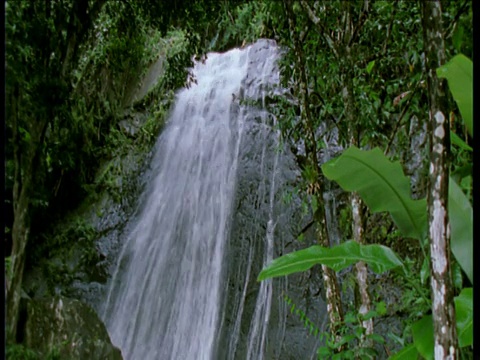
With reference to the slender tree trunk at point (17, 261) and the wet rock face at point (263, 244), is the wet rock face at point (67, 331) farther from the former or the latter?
the wet rock face at point (263, 244)

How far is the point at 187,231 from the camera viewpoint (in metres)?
1.92

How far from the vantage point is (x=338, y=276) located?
1.92m

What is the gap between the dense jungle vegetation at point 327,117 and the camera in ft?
4.40

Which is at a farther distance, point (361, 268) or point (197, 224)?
point (197, 224)

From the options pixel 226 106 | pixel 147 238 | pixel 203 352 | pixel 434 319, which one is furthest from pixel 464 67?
pixel 203 352

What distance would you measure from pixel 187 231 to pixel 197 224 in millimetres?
47

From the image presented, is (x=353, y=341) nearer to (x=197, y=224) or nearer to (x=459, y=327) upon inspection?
(x=459, y=327)

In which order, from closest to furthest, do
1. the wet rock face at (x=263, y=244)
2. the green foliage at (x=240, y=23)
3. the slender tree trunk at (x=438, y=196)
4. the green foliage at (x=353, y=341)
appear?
the slender tree trunk at (x=438, y=196) → the green foliage at (x=353, y=341) → the green foliage at (x=240, y=23) → the wet rock face at (x=263, y=244)

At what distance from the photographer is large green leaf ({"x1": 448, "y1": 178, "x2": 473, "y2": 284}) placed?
4.39 ft

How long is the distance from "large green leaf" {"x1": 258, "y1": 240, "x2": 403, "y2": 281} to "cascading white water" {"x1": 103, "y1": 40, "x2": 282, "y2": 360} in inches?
16.7

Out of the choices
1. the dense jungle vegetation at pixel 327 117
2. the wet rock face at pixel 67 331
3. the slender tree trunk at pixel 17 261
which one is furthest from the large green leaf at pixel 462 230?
the slender tree trunk at pixel 17 261

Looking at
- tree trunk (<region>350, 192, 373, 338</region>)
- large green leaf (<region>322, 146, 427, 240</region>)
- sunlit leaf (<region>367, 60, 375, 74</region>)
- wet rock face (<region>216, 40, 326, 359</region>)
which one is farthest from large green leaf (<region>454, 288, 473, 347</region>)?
sunlit leaf (<region>367, 60, 375, 74</region>)

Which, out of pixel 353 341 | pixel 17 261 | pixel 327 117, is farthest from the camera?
pixel 327 117

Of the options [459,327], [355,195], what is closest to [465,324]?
[459,327]
